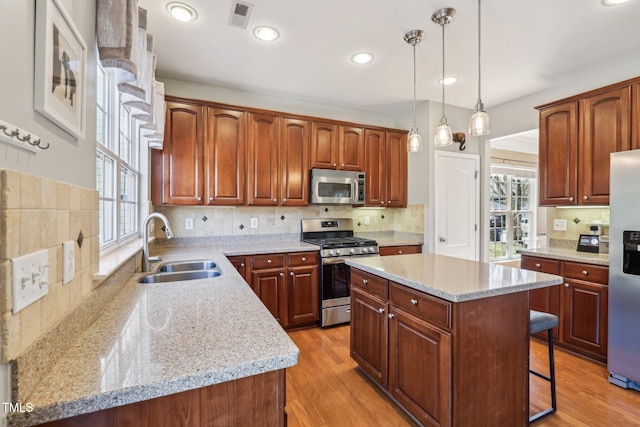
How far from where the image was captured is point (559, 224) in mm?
3275

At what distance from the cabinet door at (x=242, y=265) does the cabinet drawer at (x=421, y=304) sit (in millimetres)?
1564

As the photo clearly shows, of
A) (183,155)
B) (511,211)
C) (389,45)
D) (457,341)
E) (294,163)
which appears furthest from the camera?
(511,211)

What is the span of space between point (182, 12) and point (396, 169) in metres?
2.90

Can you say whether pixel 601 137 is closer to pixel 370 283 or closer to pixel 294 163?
pixel 370 283

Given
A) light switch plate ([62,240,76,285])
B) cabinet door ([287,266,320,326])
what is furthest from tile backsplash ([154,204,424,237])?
light switch plate ([62,240,76,285])

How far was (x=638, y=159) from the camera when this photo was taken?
214 cm

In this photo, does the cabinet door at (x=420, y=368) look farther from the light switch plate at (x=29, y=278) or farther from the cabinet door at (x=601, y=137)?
the cabinet door at (x=601, y=137)

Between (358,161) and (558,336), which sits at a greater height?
(358,161)

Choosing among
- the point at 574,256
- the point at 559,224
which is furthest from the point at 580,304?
the point at 559,224

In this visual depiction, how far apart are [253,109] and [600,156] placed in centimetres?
332

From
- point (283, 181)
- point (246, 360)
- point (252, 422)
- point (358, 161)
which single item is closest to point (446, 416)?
point (252, 422)

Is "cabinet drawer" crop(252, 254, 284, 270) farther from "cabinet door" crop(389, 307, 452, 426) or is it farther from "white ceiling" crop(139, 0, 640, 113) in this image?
"white ceiling" crop(139, 0, 640, 113)

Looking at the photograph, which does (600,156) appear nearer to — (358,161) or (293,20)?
(358,161)

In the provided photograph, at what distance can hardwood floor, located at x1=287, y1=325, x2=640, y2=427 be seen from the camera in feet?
5.99
